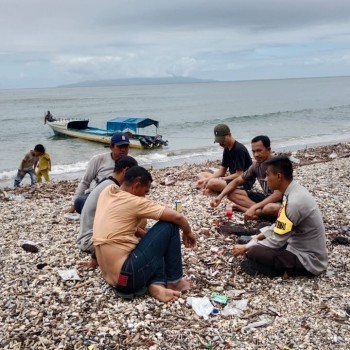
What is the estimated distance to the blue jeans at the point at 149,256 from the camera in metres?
4.94

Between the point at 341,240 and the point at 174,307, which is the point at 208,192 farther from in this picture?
the point at 174,307

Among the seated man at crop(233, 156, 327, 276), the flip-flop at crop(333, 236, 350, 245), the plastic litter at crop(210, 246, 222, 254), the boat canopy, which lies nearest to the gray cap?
the plastic litter at crop(210, 246, 222, 254)

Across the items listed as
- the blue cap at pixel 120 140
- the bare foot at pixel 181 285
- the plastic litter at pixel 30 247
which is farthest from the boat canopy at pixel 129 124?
the bare foot at pixel 181 285

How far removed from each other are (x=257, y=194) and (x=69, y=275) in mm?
4156

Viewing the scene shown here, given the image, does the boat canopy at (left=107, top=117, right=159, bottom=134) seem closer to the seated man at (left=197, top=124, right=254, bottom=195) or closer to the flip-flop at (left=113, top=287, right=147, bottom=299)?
the seated man at (left=197, top=124, right=254, bottom=195)

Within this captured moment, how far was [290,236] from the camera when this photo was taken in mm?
5609

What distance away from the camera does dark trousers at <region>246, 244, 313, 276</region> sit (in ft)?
18.4

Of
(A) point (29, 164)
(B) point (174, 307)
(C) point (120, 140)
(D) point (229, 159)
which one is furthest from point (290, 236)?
(A) point (29, 164)

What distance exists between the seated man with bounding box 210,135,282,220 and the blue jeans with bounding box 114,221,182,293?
2.77 meters

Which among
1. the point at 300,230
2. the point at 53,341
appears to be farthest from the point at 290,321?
the point at 53,341

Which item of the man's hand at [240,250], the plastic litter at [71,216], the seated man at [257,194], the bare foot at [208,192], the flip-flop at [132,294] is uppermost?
the seated man at [257,194]

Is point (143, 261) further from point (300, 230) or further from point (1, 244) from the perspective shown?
point (1, 244)

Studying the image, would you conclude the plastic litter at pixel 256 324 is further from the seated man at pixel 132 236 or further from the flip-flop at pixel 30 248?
the flip-flop at pixel 30 248

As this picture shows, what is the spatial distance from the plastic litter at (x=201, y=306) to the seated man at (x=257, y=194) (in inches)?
106
